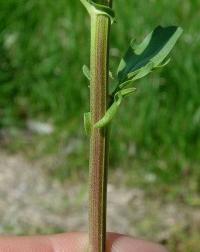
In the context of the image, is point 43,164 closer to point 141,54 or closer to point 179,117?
point 179,117

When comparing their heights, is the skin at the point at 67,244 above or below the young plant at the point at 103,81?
below

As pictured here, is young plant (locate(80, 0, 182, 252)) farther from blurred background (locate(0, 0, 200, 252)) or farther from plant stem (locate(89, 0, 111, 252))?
blurred background (locate(0, 0, 200, 252))

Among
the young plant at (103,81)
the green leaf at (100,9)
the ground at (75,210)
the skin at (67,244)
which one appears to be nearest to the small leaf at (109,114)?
the young plant at (103,81)

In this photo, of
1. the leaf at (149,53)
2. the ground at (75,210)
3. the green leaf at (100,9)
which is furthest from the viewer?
the ground at (75,210)

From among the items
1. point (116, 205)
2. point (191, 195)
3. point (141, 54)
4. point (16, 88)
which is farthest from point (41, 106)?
→ point (141, 54)

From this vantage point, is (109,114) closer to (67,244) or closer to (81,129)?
(67,244)

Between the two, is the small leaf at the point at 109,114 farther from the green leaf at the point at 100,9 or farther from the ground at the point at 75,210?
the ground at the point at 75,210

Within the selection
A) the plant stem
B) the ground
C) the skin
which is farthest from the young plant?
the ground
